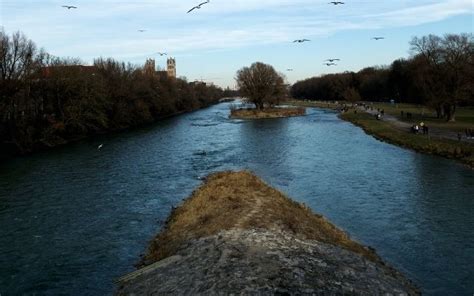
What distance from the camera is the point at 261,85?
128 metres

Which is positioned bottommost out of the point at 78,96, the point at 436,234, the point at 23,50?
the point at 436,234

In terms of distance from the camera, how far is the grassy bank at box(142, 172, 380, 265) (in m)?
21.8

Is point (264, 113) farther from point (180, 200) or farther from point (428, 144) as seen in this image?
point (180, 200)

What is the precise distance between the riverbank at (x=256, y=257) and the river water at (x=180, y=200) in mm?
1371

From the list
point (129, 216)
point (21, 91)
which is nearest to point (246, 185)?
point (129, 216)

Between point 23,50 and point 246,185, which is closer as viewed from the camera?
point 246,185

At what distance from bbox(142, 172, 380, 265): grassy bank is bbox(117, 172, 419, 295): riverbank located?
5 cm

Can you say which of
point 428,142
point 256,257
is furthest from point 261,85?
point 256,257

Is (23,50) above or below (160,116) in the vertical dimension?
above

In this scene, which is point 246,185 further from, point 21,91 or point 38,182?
point 21,91

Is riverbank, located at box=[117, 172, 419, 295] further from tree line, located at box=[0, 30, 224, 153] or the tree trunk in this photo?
the tree trunk

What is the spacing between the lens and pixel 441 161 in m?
44.6

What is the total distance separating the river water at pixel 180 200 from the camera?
2009 cm

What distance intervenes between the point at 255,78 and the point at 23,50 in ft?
232
